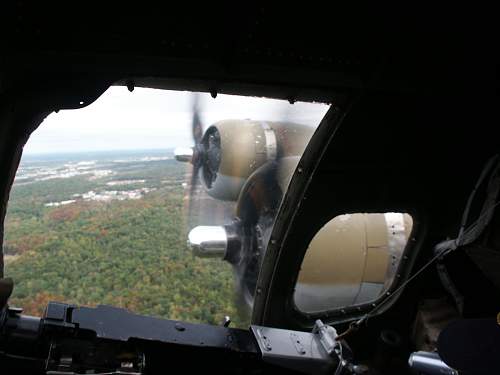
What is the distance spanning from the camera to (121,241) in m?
9.70

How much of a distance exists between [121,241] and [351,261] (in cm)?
789

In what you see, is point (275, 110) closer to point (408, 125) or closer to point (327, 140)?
point (327, 140)

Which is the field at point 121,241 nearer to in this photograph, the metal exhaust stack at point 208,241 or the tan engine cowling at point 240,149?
the tan engine cowling at point 240,149

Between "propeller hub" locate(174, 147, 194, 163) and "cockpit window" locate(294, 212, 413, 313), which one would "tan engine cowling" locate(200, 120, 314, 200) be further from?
"cockpit window" locate(294, 212, 413, 313)

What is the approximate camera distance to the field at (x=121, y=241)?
657cm

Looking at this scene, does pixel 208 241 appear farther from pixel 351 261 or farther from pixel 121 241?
pixel 121 241

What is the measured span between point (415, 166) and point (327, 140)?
657mm

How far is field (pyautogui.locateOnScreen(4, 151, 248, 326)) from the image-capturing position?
6.57 m

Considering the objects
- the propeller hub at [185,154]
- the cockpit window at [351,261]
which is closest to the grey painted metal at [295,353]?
the cockpit window at [351,261]

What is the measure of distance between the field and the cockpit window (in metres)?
3.00

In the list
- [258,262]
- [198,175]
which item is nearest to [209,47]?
[258,262]

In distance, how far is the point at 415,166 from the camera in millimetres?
2342

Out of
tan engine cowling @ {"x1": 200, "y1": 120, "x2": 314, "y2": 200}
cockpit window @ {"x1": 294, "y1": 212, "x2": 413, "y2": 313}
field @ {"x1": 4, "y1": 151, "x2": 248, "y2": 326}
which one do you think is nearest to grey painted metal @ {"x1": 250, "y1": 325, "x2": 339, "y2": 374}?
cockpit window @ {"x1": 294, "y1": 212, "x2": 413, "y2": 313}

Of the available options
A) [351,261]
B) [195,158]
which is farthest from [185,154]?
[351,261]
